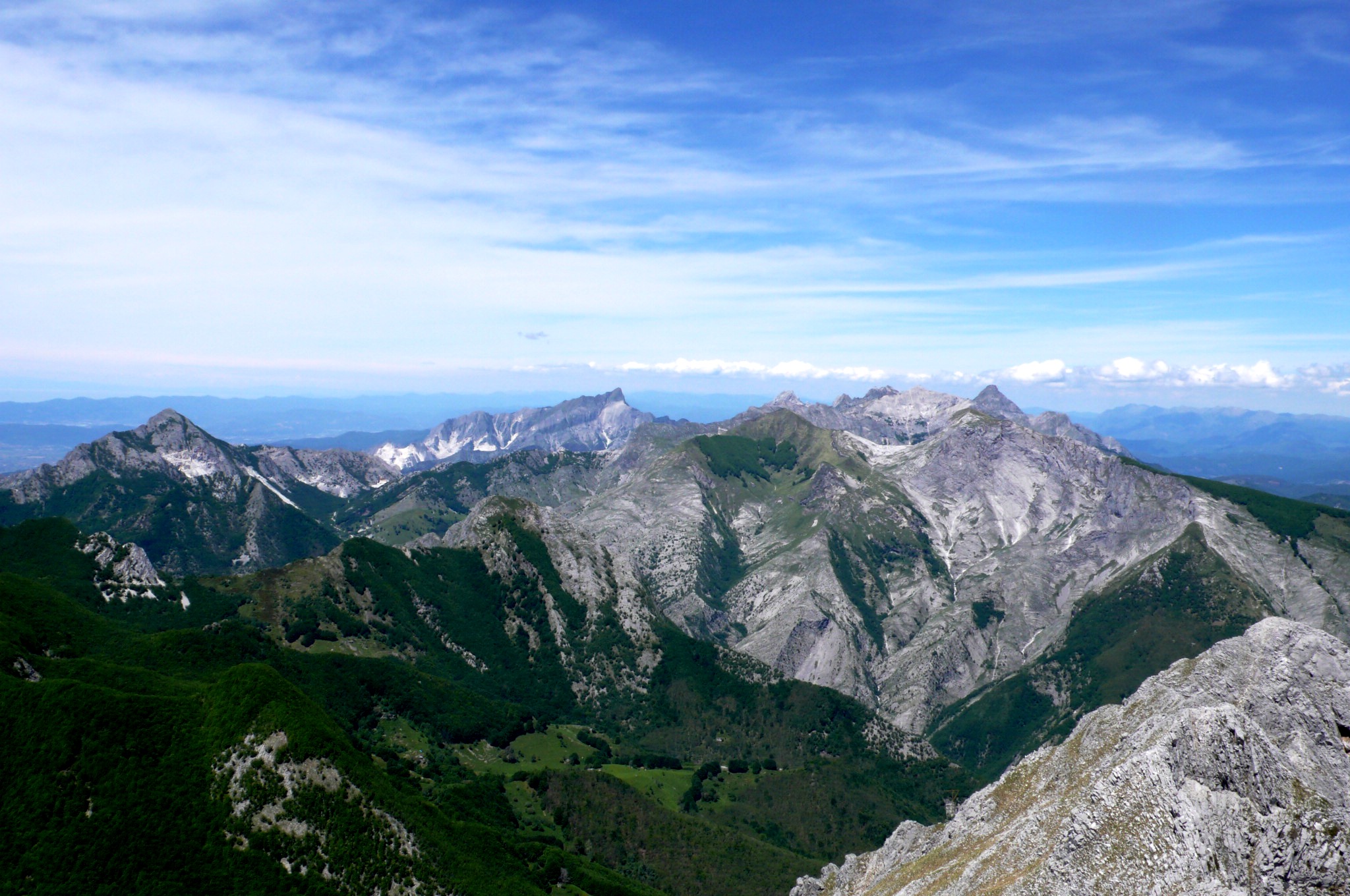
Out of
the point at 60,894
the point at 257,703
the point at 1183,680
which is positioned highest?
the point at 1183,680

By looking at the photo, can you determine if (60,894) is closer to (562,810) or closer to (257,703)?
(257,703)

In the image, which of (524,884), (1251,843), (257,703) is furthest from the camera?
(524,884)

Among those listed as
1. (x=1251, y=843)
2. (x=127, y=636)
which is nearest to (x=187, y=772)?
(x=127, y=636)

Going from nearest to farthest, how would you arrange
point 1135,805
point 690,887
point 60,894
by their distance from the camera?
1. point 1135,805
2. point 60,894
3. point 690,887

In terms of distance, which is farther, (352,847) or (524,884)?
(524,884)

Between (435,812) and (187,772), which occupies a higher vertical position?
(187,772)

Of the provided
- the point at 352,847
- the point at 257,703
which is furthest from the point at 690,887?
the point at 257,703

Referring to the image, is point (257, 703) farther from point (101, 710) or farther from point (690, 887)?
point (690, 887)
